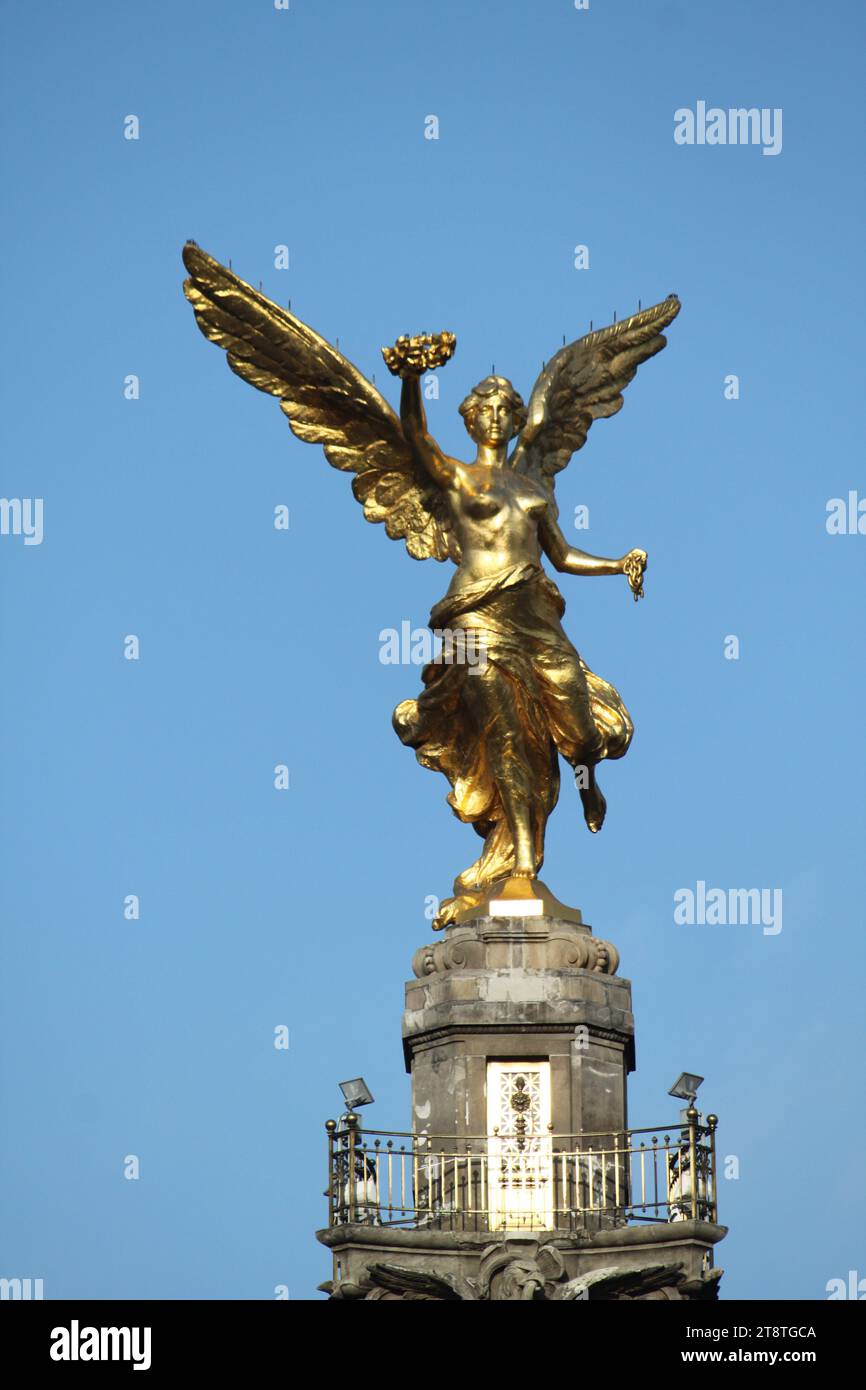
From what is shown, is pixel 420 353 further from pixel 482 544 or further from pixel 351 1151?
pixel 351 1151

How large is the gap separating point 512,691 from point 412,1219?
801 cm

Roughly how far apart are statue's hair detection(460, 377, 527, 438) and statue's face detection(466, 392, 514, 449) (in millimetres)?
46

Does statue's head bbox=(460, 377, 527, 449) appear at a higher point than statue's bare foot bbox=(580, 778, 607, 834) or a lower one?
higher

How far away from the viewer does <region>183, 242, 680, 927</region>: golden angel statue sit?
6931cm

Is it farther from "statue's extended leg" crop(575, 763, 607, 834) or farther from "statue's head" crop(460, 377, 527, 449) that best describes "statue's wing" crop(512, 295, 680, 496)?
"statue's extended leg" crop(575, 763, 607, 834)

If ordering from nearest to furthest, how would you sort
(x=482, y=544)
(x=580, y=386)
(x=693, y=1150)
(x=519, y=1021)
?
1. (x=693, y=1150)
2. (x=519, y=1021)
3. (x=482, y=544)
4. (x=580, y=386)

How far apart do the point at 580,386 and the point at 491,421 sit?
2550 mm

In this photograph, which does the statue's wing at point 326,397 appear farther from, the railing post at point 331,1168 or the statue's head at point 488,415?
the railing post at point 331,1168

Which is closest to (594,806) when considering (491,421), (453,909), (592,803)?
(592,803)

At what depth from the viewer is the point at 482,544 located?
6944 cm

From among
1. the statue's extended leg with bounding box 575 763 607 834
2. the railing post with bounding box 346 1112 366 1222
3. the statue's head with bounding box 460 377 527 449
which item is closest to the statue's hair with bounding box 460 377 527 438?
the statue's head with bounding box 460 377 527 449
